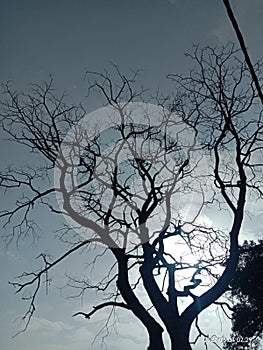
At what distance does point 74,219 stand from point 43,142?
239 cm

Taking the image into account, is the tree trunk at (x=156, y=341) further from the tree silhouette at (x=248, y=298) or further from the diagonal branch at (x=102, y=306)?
the tree silhouette at (x=248, y=298)

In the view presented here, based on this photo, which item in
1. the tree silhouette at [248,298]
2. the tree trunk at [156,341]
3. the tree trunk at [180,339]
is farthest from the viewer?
the tree silhouette at [248,298]

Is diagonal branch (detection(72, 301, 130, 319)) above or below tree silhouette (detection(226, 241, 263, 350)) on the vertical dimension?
below

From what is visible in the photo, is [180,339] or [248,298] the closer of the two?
[180,339]

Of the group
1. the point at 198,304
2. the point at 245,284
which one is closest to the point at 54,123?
the point at 198,304

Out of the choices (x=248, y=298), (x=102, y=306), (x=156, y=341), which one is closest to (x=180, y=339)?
(x=156, y=341)

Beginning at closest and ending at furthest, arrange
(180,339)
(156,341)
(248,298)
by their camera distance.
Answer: (180,339)
(156,341)
(248,298)

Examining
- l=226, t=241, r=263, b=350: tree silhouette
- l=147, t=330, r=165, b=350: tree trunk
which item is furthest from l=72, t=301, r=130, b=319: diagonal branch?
l=226, t=241, r=263, b=350: tree silhouette

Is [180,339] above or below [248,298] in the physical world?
below

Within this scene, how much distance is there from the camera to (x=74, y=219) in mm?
12320

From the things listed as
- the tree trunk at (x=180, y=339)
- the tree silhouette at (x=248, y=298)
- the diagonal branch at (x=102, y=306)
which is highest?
the tree silhouette at (x=248, y=298)

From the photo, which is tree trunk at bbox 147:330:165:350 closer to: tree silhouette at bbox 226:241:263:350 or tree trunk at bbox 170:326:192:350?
tree trunk at bbox 170:326:192:350

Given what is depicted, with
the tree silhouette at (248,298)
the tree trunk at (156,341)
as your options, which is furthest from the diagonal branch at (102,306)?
the tree silhouette at (248,298)

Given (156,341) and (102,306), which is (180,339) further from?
(102,306)
